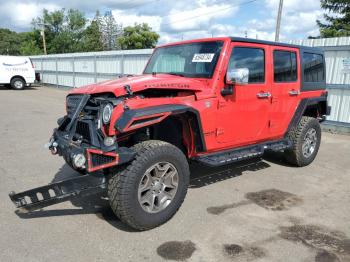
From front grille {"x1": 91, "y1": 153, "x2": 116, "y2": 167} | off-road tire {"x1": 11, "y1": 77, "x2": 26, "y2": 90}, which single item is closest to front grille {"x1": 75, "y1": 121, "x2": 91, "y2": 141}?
front grille {"x1": 91, "y1": 153, "x2": 116, "y2": 167}

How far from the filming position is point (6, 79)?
20969mm

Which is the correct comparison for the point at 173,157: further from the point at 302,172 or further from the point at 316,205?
the point at 302,172

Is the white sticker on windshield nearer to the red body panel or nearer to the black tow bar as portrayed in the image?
the red body panel

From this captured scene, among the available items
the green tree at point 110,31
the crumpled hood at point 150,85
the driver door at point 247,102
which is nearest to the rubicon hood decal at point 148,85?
the crumpled hood at point 150,85

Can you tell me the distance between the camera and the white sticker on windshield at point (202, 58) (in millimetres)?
4521

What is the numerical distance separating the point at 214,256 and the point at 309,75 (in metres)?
4.12

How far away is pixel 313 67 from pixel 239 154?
8.57ft

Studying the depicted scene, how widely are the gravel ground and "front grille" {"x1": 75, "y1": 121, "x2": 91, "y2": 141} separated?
1.03 meters

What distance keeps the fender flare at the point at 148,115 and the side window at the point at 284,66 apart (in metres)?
1.96

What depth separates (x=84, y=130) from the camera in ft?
12.5

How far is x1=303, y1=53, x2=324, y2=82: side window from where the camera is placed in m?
6.03

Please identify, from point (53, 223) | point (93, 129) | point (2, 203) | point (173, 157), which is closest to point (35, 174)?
point (2, 203)

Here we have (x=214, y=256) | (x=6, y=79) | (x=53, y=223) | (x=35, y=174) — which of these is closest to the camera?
(x=214, y=256)

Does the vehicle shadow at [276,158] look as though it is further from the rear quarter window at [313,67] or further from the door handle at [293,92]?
the rear quarter window at [313,67]
